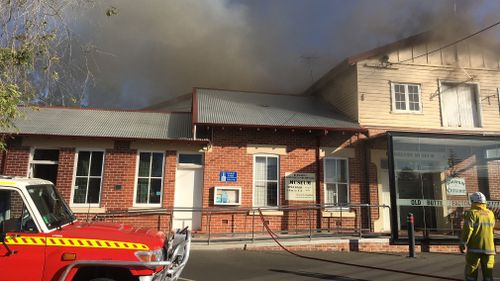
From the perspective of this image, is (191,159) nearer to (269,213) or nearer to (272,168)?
(272,168)

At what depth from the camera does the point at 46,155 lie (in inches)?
483

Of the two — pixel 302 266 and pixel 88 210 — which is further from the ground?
pixel 88 210

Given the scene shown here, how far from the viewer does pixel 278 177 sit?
42.2ft

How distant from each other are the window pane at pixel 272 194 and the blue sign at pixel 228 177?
44.5 inches

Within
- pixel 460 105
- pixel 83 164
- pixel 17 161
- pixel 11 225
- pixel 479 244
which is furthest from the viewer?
pixel 460 105

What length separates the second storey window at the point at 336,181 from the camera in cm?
1303

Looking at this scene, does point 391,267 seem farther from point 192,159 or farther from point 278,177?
point 192,159

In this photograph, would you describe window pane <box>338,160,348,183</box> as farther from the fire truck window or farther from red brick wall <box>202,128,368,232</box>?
the fire truck window

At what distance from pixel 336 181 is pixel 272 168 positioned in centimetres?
217

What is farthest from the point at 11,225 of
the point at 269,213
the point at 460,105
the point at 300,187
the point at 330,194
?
the point at 460,105

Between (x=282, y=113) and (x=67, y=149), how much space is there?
7.04 metres

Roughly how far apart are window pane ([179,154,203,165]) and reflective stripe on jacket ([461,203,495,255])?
8337 millimetres

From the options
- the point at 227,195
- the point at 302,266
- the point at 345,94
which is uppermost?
the point at 345,94

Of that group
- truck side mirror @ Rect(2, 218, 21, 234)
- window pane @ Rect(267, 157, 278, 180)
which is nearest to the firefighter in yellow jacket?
truck side mirror @ Rect(2, 218, 21, 234)
